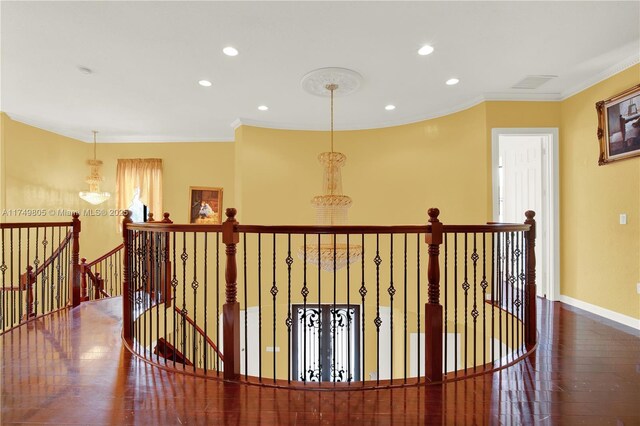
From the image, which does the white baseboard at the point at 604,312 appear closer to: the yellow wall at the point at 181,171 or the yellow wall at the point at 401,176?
the yellow wall at the point at 401,176

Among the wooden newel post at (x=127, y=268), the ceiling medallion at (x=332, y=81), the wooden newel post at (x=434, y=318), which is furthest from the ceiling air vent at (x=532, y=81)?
the wooden newel post at (x=127, y=268)

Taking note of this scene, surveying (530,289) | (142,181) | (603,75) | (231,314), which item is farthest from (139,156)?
(603,75)

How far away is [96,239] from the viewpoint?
744 centimetres

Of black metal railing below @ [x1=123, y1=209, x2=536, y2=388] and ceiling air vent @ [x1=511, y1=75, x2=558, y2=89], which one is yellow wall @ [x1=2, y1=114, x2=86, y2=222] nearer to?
black metal railing below @ [x1=123, y1=209, x2=536, y2=388]

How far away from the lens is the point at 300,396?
223cm

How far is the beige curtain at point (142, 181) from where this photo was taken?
7367 mm

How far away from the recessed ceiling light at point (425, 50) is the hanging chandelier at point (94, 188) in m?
6.68

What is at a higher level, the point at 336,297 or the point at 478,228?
the point at 478,228

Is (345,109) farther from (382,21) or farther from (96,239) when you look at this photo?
(96,239)

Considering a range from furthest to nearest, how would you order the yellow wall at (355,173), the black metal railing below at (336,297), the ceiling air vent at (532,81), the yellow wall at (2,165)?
the yellow wall at (355,173)
the yellow wall at (2,165)
the ceiling air vent at (532,81)
the black metal railing below at (336,297)

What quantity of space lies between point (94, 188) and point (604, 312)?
29.8ft

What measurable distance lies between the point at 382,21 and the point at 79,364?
4.01 m

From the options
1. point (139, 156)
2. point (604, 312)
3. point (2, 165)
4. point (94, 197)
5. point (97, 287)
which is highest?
point (139, 156)

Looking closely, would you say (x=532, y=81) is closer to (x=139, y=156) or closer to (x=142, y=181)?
(x=142, y=181)
